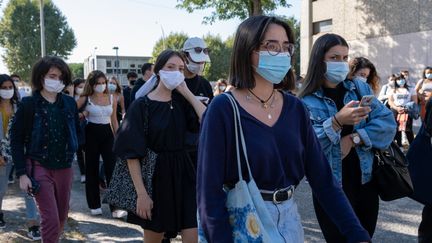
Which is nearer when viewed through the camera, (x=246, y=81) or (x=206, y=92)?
(x=246, y=81)

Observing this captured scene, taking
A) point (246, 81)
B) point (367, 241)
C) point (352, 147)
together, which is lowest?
point (367, 241)

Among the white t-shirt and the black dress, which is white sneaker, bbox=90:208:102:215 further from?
the white t-shirt

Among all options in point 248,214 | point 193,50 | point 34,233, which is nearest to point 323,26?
point 193,50

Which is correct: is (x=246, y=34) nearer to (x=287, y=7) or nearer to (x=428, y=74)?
(x=428, y=74)

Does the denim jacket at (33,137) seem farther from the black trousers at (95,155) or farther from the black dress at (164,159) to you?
the black trousers at (95,155)

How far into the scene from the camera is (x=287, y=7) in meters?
23.9

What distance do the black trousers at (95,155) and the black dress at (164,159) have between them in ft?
10.6

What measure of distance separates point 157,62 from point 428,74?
28.0ft

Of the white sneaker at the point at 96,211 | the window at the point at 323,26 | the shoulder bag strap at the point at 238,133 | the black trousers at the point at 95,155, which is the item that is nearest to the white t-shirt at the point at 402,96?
the black trousers at the point at 95,155

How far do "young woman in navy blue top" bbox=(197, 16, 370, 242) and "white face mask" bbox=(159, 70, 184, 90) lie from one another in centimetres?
143

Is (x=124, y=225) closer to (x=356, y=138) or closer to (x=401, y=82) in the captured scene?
(x=356, y=138)

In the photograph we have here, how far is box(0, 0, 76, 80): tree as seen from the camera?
51.2 m

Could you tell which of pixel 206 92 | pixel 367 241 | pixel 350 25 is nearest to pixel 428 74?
pixel 206 92

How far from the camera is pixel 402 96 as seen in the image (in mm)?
10938
